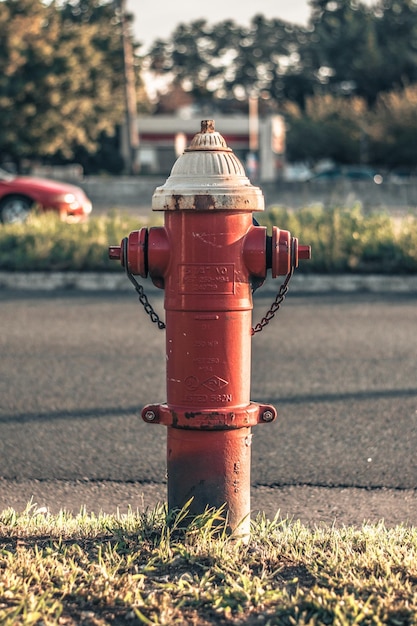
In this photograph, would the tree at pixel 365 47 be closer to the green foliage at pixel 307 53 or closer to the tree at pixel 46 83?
the green foliage at pixel 307 53

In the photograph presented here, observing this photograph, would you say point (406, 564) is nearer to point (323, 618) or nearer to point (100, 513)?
point (323, 618)

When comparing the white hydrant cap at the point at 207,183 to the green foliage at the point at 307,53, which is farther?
the green foliage at the point at 307,53

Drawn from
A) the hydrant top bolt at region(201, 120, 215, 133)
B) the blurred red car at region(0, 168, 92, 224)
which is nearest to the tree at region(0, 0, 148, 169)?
the blurred red car at region(0, 168, 92, 224)

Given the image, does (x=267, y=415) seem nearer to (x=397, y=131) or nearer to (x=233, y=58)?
(x=397, y=131)

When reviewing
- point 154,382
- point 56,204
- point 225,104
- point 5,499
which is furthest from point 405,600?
point 225,104

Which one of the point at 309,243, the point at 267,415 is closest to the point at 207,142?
the point at 267,415

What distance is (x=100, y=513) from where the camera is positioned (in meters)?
4.06

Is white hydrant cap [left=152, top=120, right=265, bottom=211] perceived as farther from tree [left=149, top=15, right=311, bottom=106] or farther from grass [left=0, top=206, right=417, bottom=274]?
tree [left=149, top=15, right=311, bottom=106]

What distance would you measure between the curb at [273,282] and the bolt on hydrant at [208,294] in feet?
25.3

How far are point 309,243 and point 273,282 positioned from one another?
102 cm

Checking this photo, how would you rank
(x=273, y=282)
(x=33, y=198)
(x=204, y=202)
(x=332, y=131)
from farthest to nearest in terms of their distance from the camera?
(x=332, y=131) < (x=33, y=198) < (x=273, y=282) < (x=204, y=202)

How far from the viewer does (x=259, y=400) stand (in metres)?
6.29

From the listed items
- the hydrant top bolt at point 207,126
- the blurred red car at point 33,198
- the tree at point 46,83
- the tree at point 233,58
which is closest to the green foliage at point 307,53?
the tree at point 233,58

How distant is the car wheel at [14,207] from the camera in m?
18.6
